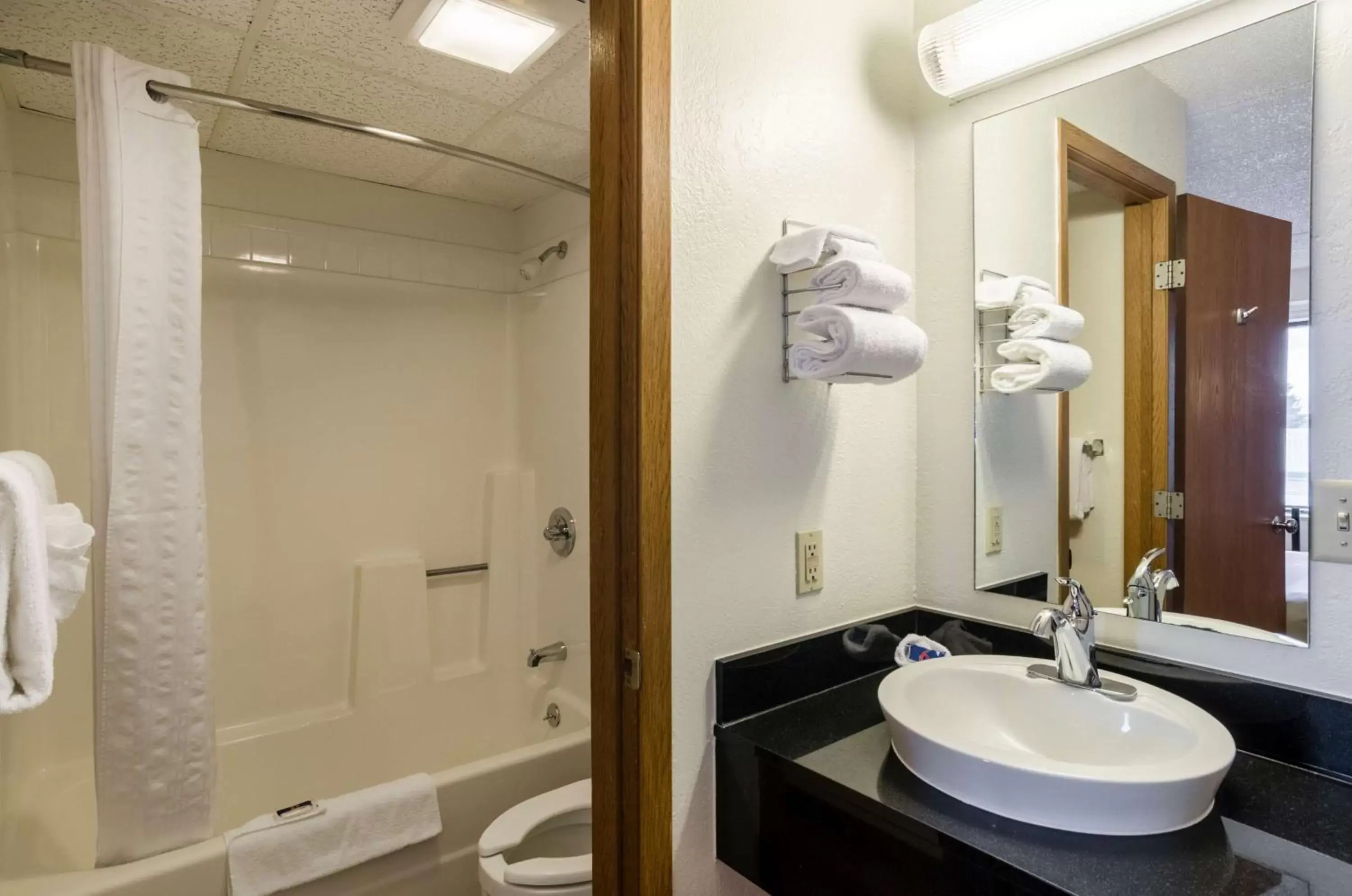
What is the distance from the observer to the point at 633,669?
104 cm

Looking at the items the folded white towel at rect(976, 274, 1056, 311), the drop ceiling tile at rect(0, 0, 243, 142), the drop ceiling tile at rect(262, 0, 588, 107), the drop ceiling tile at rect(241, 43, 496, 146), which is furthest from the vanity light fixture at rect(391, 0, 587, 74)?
the folded white towel at rect(976, 274, 1056, 311)

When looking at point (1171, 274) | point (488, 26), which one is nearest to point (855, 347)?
point (1171, 274)

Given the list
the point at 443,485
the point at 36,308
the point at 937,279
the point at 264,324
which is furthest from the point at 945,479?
the point at 36,308

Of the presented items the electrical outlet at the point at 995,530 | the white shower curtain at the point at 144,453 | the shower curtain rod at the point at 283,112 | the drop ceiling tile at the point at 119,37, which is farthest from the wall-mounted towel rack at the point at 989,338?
the drop ceiling tile at the point at 119,37

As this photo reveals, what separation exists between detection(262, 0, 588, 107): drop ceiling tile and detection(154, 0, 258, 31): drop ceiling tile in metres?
0.05

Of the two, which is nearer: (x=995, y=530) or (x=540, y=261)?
(x=995, y=530)

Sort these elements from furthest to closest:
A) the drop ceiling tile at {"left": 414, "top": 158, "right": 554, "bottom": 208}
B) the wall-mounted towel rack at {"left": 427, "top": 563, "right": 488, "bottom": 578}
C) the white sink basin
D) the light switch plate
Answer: the wall-mounted towel rack at {"left": 427, "top": 563, "right": 488, "bottom": 578} → the drop ceiling tile at {"left": 414, "top": 158, "right": 554, "bottom": 208} → the light switch plate → the white sink basin

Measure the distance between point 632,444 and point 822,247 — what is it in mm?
449

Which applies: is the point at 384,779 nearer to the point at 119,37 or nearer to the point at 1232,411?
the point at 119,37

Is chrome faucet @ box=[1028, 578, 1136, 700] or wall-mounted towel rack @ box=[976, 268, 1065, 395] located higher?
wall-mounted towel rack @ box=[976, 268, 1065, 395]

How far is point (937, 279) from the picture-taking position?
1445 millimetres

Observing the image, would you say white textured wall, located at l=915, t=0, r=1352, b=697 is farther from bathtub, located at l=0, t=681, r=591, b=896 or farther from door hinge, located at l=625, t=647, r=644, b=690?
bathtub, located at l=0, t=681, r=591, b=896

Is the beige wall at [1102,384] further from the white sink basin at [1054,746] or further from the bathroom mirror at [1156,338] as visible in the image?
the white sink basin at [1054,746]

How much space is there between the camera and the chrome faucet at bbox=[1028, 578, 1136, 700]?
3.50 feet
